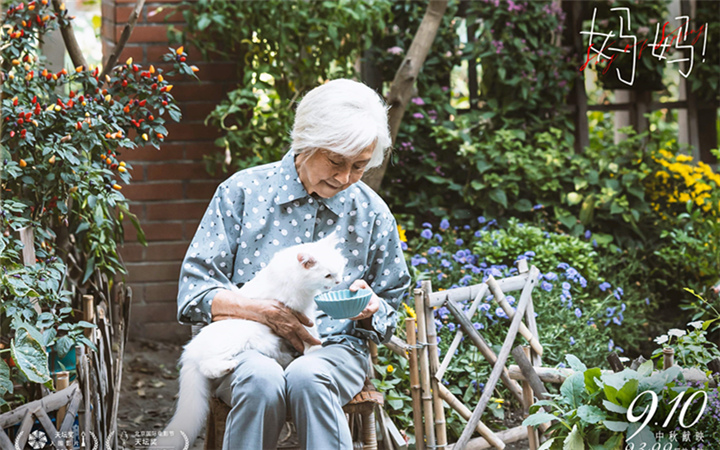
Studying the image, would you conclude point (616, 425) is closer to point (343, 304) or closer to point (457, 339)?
point (457, 339)

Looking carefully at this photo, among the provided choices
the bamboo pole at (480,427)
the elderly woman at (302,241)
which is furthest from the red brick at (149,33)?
the bamboo pole at (480,427)

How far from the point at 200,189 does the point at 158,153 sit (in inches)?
13.0

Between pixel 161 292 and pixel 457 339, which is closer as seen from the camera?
pixel 457 339

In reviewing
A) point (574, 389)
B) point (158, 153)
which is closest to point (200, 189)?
point (158, 153)

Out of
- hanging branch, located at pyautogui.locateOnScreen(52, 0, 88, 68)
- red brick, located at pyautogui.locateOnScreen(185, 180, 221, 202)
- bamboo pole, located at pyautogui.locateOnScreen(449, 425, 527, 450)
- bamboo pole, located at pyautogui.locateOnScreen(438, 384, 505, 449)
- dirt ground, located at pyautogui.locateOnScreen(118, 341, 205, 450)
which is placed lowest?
dirt ground, located at pyautogui.locateOnScreen(118, 341, 205, 450)

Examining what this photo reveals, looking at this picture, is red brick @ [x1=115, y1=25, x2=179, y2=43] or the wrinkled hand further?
red brick @ [x1=115, y1=25, x2=179, y2=43]

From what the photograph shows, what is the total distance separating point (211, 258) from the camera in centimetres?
214

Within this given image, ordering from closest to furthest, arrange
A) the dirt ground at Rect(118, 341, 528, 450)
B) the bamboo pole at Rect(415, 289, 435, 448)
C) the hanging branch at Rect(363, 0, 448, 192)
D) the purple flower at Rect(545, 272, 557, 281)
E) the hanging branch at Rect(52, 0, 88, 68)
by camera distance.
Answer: the bamboo pole at Rect(415, 289, 435, 448) → the hanging branch at Rect(52, 0, 88, 68) → the dirt ground at Rect(118, 341, 528, 450) → the purple flower at Rect(545, 272, 557, 281) → the hanging branch at Rect(363, 0, 448, 192)

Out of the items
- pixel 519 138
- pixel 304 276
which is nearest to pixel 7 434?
pixel 304 276

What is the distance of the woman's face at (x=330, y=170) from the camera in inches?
83.8

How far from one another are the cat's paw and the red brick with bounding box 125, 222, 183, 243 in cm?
205

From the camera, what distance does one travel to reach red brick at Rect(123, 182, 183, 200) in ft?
12.8

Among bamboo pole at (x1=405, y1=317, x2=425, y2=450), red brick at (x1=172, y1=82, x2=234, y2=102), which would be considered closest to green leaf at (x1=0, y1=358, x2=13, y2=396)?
bamboo pole at (x1=405, y1=317, x2=425, y2=450)

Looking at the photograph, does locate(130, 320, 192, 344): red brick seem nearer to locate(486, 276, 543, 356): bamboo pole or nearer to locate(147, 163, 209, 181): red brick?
locate(147, 163, 209, 181): red brick
